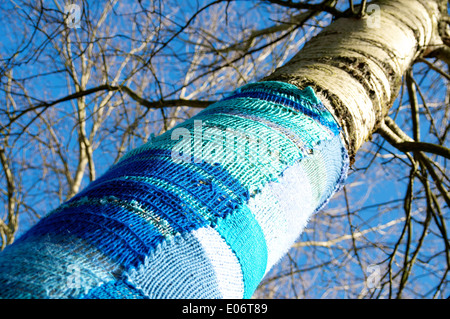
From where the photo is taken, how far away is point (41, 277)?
583 millimetres

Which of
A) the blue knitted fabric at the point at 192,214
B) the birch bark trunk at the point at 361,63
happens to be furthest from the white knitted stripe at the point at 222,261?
the birch bark trunk at the point at 361,63

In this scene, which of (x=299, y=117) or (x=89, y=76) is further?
(x=89, y=76)

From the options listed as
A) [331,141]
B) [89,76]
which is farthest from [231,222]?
[89,76]

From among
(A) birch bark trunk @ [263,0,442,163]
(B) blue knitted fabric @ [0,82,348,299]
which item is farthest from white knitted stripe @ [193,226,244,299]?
(A) birch bark trunk @ [263,0,442,163]

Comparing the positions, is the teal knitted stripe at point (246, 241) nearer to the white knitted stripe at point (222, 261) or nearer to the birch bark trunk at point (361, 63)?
the white knitted stripe at point (222, 261)

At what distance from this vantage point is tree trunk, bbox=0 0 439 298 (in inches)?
24.1

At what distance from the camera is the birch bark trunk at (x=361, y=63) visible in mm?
1097

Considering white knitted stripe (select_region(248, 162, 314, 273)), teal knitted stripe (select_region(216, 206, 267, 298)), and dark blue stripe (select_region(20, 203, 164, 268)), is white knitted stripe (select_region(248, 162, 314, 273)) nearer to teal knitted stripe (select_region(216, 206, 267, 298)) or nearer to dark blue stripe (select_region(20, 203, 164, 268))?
teal knitted stripe (select_region(216, 206, 267, 298))

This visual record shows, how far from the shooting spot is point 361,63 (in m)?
1.20

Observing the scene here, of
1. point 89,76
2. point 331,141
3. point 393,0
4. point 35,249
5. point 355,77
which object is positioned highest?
point 89,76

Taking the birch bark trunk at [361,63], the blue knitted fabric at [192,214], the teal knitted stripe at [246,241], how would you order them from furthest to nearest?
the birch bark trunk at [361,63]
the teal knitted stripe at [246,241]
the blue knitted fabric at [192,214]
